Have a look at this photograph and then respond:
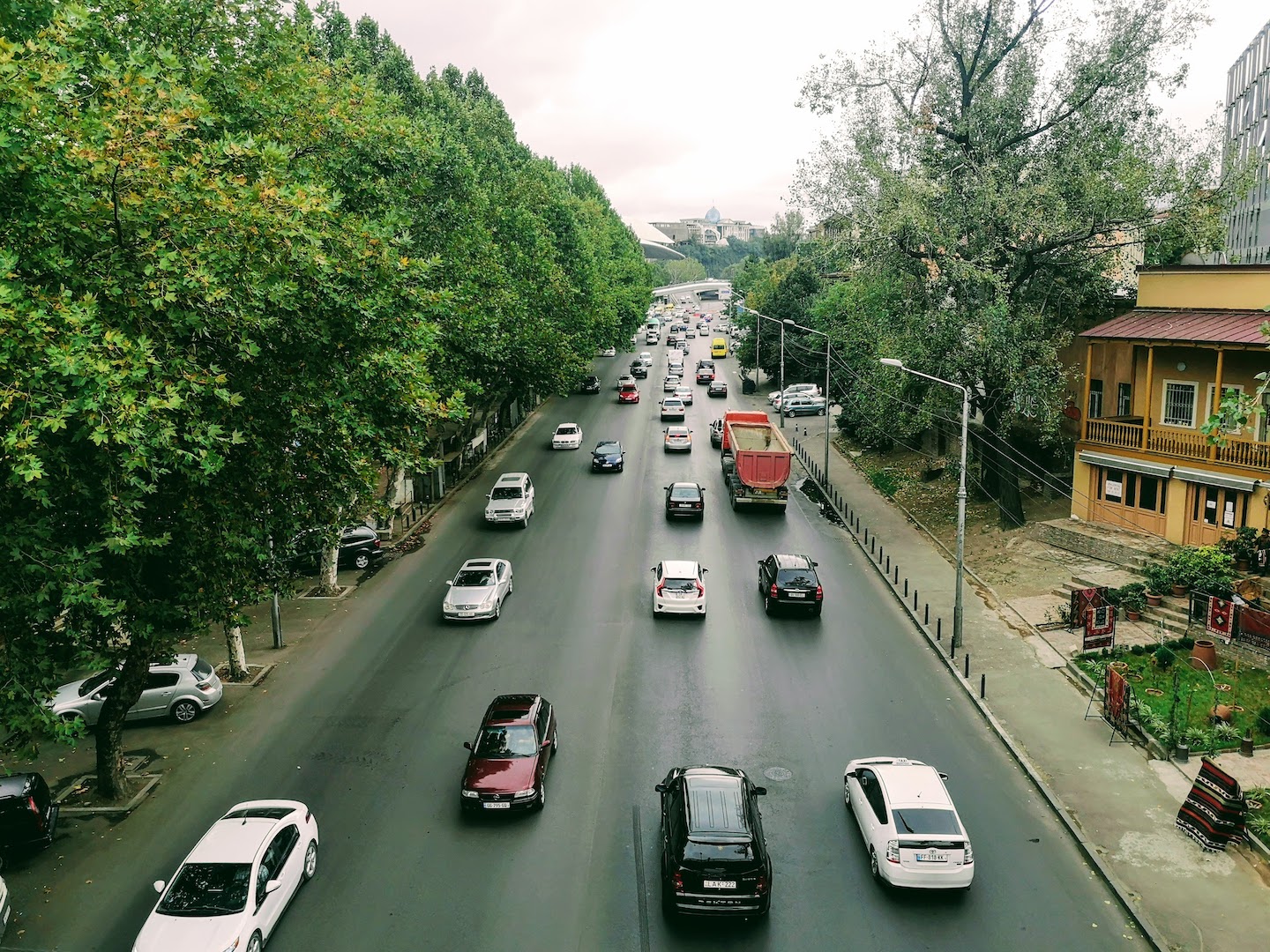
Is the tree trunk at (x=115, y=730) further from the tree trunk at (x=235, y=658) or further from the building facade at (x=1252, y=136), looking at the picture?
the building facade at (x=1252, y=136)

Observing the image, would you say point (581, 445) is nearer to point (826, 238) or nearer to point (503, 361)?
point (503, 361)

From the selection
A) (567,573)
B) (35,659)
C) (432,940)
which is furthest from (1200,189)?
(35,659)

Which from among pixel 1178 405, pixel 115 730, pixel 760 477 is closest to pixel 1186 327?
pixel 1178 405

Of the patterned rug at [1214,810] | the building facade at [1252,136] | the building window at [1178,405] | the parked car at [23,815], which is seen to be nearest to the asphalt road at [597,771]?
the parked car at [23,815]

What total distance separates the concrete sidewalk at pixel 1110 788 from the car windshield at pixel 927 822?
2.79 metres

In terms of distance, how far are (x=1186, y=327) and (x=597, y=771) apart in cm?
2299

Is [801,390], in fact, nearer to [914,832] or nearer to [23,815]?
A: [914,832]

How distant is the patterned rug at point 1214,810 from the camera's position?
1470cm

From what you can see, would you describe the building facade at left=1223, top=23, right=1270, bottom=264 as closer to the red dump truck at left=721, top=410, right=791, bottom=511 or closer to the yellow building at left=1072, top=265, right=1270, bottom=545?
the yellow building at left=1072, top=265, right=1270, bottom=545

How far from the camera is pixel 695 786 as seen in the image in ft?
47.4

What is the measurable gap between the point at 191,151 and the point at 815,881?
15.9m

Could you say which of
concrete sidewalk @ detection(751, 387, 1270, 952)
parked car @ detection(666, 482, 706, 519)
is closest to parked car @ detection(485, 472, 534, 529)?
parked car @ detection(666, 482, 706, 519)

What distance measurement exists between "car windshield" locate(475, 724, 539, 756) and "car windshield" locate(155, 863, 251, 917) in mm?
4675

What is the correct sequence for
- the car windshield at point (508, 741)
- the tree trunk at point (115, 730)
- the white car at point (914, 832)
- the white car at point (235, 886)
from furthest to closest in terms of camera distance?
the tree trunk at point (115, 730)
the car windshield at point (508, 741)
the white car at point (914, 832)
the white car at point (235, 886)
